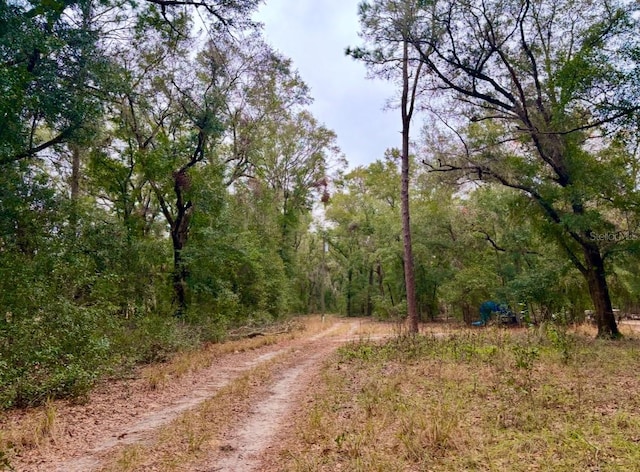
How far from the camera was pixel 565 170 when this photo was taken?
1175cm

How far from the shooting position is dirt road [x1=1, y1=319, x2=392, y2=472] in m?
3.97

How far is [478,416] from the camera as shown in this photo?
4.65 meters

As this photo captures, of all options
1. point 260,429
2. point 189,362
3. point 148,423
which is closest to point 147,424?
point 148,423

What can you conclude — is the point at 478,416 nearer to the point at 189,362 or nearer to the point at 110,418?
the point at 110,418

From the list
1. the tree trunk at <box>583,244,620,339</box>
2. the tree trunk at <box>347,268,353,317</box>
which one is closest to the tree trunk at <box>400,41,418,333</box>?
the tree trunk at <box>583,244,620,339</box>

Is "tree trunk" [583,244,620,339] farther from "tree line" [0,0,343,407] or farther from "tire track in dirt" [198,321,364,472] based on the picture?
"tree line" [0,0,343,407]

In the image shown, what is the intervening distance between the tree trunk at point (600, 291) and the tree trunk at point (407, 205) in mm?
5462

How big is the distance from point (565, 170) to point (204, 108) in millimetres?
12499

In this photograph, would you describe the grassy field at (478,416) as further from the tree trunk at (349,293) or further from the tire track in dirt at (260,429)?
the tree trunk at (349,293)

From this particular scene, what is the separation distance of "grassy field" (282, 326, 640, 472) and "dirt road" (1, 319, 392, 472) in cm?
53

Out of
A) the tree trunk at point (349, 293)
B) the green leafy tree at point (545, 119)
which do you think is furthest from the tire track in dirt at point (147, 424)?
the tree trunk at point (349, 293)

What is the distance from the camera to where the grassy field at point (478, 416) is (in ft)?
11.5

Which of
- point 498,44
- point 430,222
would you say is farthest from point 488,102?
point 430,222

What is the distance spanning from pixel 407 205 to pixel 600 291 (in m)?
6.62
